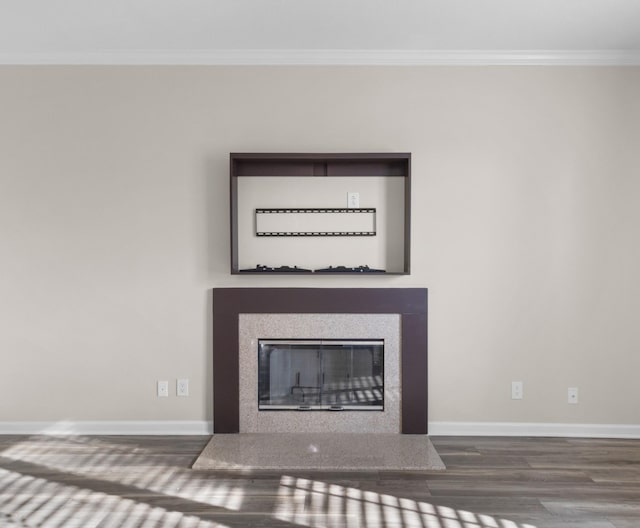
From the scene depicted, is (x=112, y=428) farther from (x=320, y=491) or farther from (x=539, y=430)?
(x=539, y=430)

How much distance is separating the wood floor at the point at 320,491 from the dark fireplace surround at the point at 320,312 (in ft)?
1.05

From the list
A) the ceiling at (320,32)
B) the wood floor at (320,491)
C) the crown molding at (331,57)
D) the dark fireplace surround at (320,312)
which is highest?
the ceiling at (320,32)

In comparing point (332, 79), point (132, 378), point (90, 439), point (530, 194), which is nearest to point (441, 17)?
point (332, 79)

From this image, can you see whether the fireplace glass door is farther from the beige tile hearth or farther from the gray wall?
the gray wall

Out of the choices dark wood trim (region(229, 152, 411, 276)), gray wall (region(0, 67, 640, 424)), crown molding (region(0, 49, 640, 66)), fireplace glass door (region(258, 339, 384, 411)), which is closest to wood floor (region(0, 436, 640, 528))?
gray wall (region(0, 67, 640, 424))

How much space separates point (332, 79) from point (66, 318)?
2515mm

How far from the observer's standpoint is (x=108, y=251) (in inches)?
140

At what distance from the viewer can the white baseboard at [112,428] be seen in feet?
11.6

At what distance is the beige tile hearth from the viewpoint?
296 centimetres

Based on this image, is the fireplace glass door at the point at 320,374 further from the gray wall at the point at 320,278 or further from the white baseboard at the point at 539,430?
the white baseboard at the point at 539,430

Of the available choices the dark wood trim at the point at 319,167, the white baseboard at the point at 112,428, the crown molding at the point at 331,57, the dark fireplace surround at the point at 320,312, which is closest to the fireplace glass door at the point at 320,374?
the dark fireplace surround at the point at 320,312

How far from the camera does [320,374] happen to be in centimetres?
358

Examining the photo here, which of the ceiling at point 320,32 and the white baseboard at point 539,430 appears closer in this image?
the ceiling at point 320,32

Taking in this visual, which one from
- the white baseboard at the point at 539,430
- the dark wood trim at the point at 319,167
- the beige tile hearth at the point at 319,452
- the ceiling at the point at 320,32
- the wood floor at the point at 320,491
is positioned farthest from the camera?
the white baseboard at the point at 539,430
